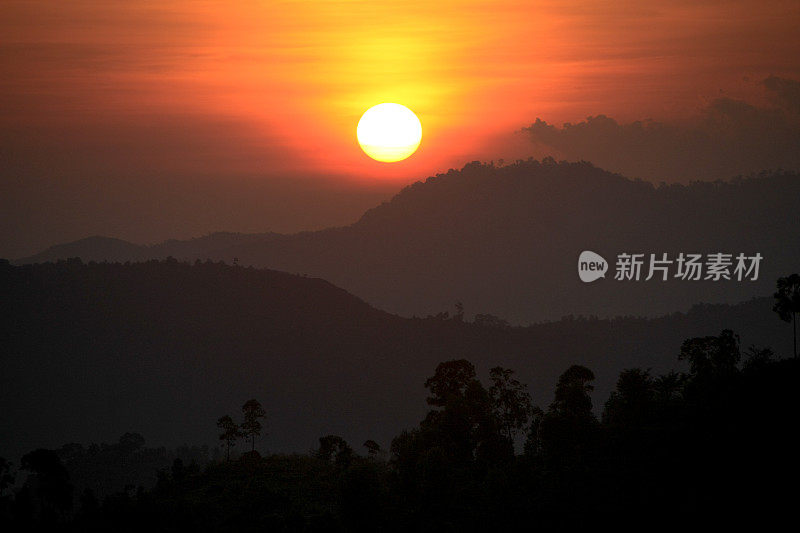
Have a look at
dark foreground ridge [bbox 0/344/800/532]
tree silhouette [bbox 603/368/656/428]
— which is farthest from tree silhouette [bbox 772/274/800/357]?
tree silhouette [bbox 603/368/656/428]

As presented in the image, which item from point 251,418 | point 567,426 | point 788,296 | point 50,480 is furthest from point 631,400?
point 50,480

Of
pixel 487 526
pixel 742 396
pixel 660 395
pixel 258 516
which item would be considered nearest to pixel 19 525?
pixel 258 516

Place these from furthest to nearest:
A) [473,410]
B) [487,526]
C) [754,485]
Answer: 1. [473,410]
2. [487,526]
3. [754,485]

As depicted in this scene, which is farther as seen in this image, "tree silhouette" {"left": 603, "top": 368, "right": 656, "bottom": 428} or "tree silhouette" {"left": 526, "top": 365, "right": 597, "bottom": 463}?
"tree silhouette" {"left": 603, "top": 368, "right": 656, "bottom": 428}

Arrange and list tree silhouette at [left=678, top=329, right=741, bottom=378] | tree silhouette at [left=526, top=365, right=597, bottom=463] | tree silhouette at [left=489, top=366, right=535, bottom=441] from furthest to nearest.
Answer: tree silhouette at [left=489, top=366, right=535, bottom=441], tree silhouette at [left=678, top=329, right=741, bottom=378], tree silhouette at [left=526, top=365, right=597, bottom=463]

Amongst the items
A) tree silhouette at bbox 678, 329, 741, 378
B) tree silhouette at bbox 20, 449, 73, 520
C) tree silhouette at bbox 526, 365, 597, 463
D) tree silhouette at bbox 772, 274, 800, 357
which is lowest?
tree silhouette at bbox 20, 449, 73, 520

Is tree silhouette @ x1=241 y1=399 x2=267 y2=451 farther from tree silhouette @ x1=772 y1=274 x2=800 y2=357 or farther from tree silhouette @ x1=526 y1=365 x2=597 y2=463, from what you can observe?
tree silhouette @ x1=772 y1=274 x2=800 y2=357

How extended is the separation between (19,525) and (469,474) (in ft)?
145

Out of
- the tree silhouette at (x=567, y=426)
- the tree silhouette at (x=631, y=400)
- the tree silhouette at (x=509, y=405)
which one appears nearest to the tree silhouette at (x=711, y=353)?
the tree silhouette at (x=631, y=400)

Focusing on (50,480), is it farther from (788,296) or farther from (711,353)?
(788,296)

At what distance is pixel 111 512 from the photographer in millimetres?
82688

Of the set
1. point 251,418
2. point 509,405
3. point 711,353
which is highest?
point 711,353

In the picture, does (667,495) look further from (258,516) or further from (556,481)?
(258,516)

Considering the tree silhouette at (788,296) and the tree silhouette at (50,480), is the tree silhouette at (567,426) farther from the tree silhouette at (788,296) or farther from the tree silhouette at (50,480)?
the tree silhouette at (50,480)
